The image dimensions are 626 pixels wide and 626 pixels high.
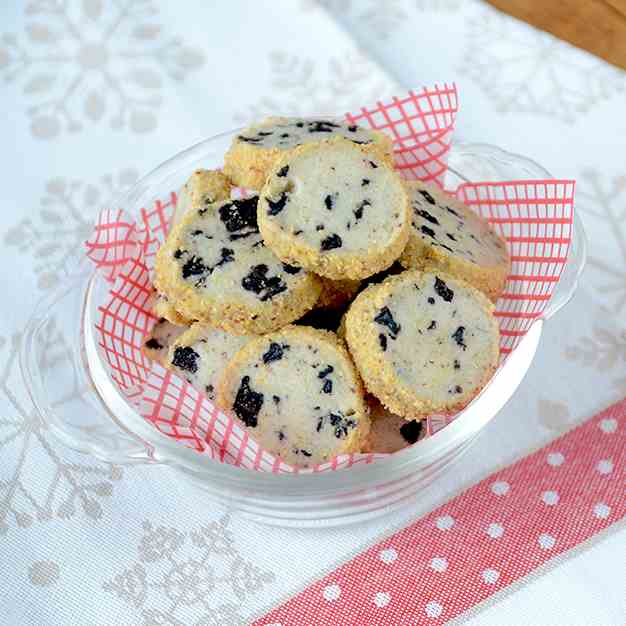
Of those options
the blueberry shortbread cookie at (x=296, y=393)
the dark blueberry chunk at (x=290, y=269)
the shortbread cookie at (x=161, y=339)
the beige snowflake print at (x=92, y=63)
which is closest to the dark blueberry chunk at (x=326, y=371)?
the blueberry shortbread cookie at (x=296, y=393)

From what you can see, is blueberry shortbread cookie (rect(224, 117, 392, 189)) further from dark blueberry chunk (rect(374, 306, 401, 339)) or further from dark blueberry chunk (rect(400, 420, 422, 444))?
dark blueberry chunk (rect(400, 420, 422, 444))

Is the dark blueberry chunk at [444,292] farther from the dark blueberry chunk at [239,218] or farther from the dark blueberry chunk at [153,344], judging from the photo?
the dark blueberry chunk at [153,344]

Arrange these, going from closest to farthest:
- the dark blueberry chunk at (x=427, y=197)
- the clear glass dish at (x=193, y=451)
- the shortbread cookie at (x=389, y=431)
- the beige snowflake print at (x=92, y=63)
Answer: the clear glass dish at (x=193, y=451)
the shortbread cookie at (x=389, y=431)
the dark blueberry chunk at (x=427, y=197)
the beige snowflake print at (x=92, y=63)

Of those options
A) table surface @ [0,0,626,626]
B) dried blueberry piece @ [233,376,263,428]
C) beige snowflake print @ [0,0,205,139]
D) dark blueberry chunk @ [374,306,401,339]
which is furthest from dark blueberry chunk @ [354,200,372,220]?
beige snowflake print @ [0,0,205,139]

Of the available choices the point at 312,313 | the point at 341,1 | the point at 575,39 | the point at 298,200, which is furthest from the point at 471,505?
the point at 341,1

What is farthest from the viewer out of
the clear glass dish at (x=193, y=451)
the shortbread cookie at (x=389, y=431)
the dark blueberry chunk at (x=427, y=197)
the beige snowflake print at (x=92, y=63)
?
the beige snowflake print at (x=92, y=63)

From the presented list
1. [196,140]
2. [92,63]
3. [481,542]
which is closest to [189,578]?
[481,542]
